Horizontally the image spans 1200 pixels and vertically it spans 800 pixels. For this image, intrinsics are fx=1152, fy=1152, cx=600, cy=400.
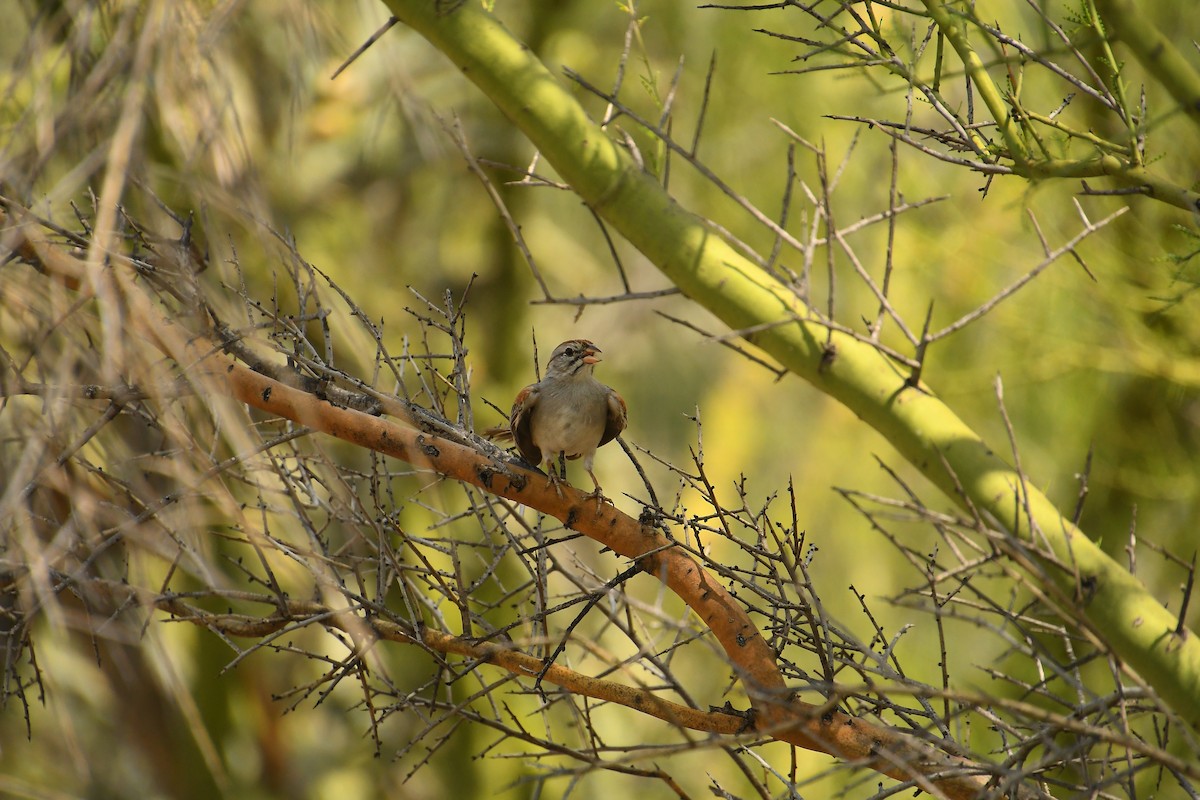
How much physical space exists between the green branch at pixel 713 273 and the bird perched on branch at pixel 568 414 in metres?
0.90

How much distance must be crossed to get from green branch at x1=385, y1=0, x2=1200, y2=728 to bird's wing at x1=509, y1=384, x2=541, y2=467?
0.89 meters

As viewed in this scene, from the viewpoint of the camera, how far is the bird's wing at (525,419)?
508 centimetres

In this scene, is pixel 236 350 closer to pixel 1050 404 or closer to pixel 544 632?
pixel 544 632

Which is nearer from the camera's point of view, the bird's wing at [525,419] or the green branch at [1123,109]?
the green branch at [1123,109]

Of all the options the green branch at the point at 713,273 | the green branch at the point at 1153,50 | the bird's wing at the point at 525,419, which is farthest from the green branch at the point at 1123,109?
the bird's wing at the point at 525,419

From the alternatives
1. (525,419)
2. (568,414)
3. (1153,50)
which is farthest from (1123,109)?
(525,419)

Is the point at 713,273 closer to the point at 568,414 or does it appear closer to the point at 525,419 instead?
the point at 568,414

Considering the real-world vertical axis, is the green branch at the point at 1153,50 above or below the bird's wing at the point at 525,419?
below

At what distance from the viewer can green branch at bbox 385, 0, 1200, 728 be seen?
13.1 ft

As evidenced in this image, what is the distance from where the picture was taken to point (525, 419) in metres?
5.24

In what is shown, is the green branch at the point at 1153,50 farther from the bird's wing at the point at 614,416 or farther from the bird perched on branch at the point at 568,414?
the bird's wing at the point at 614,416

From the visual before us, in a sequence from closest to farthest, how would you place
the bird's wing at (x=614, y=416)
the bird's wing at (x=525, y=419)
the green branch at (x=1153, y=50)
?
the green branch at (x=1153, y=50), the bird's wing at (x=525, y=419), the bird's wing at (x=614, y=416)

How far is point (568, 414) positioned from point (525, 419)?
22 cm

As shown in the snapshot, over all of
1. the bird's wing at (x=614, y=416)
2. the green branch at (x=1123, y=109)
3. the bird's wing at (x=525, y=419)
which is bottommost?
the green branch at (x=1123, y=109)
